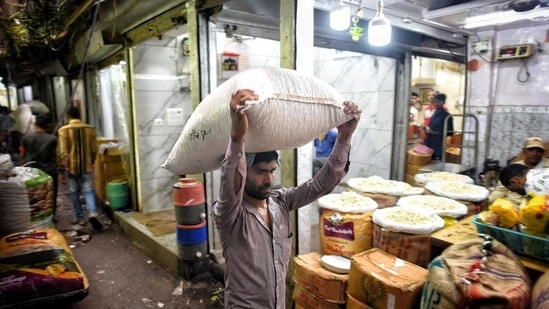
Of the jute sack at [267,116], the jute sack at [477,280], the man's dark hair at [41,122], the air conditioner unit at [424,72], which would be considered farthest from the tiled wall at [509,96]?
the man's dark hair at [41,122]

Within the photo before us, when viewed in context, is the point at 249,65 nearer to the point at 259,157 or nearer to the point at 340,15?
the point at 340,15

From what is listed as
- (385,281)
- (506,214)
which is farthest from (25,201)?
(506,214)

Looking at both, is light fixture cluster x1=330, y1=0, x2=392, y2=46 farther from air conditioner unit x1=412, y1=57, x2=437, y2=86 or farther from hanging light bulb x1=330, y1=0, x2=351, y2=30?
air conditioner unit x1=412, y1=57, x2=437, y2=86

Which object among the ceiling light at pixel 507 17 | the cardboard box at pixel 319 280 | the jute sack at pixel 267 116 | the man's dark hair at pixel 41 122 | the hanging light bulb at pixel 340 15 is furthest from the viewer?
the man's dark hair at pixel 41 122

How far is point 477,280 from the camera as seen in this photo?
4.72 ft

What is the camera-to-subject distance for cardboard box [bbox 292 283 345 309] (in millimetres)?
2299

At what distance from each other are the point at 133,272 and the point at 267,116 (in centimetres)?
345

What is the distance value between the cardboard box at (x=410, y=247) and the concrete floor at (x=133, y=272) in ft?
5.81

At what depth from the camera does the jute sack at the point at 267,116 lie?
4.08 feet

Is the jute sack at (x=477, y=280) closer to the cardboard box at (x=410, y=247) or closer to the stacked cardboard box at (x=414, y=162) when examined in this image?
the cardboard box at (x=410, y=247)

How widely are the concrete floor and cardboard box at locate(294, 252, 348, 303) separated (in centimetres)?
110

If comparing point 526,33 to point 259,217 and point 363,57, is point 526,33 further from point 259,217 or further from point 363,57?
point 259,217

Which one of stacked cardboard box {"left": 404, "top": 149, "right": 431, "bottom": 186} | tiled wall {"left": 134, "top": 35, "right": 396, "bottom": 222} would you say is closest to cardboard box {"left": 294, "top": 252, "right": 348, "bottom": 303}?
tiled wall {"left": 134, "top": 35, "right": 396, "bottom": 222}

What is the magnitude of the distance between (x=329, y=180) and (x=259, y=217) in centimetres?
44
